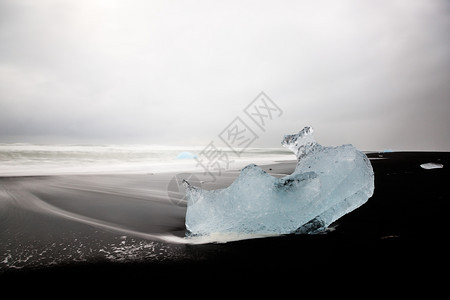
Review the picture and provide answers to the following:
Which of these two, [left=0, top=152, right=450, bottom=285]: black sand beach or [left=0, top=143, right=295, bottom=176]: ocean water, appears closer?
[left=0, top=152, right=450, bottom=285]: black sand beach

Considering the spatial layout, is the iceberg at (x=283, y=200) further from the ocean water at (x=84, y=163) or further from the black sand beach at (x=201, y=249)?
the ocean water at (x=84, y=163)

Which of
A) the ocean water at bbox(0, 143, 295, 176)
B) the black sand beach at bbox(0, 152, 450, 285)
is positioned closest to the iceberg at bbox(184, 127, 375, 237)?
the black sand beach at bbox(0, 152, 450, 285)

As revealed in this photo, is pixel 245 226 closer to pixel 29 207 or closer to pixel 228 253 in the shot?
pixel 228 253

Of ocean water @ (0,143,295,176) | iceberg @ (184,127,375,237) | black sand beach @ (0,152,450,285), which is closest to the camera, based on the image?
black sand beach @ (0,152,450,285)

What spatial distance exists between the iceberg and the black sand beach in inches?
8.0

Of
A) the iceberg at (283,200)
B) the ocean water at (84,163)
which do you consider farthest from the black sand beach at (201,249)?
the ocean water at (84,163)

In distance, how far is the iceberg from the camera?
109 inches

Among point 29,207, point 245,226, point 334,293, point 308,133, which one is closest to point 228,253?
point 245,226

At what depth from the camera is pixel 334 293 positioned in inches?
57.0

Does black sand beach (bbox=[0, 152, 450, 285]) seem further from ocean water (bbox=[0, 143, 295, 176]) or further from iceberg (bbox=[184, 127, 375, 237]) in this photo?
ocean water (bbox=[0, 143, 295, 176])

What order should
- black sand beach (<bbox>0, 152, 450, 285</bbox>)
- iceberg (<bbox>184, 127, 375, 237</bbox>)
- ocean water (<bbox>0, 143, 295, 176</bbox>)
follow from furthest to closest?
1. ocean water (<bbox>0, 143, 295, 176</bbox>)
2. iceberg (<bbox>184, 127, 375, 237</bbox>)
3. black sand beach (<bbox>0, 152, 450, 285</bbox>)

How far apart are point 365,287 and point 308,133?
2.37m

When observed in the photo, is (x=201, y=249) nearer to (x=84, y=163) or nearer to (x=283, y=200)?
(x=283, y=200)

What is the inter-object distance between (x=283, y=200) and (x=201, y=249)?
105cm
